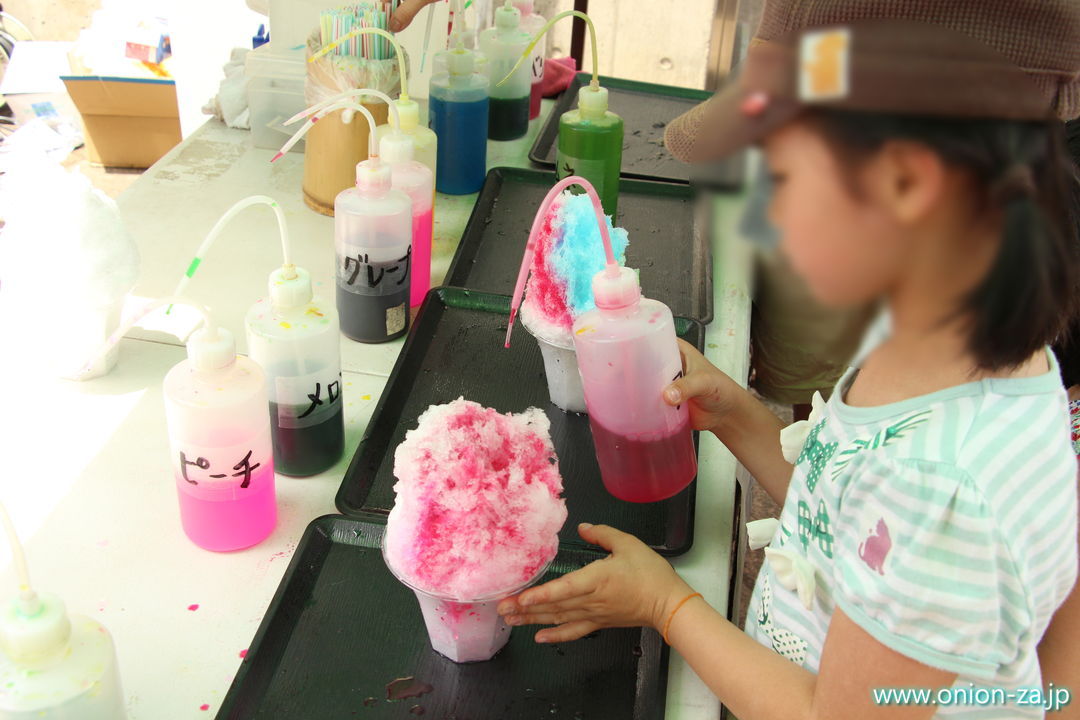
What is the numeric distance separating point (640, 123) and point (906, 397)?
145cm

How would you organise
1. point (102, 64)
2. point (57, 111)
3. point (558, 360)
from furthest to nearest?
point (57, 111)
point (102, 64)
point (558, 360)

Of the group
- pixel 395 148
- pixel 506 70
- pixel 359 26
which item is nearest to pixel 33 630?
pixel 395 148

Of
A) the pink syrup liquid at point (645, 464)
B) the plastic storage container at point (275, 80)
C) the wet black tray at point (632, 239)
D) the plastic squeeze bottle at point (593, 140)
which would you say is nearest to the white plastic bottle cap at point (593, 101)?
the plastic squeeze bottle at point (593, 140)

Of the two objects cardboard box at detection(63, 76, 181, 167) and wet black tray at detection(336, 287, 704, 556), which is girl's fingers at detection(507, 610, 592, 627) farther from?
cardboard box at detection(63, 76, 181, 167)

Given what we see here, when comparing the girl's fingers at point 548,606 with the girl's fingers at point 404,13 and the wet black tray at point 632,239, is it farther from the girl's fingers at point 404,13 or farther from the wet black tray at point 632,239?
the girl's fingers at point 404,13

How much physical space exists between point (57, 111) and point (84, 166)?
0.45m

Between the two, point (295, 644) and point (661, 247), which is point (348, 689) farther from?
point (661, 247)

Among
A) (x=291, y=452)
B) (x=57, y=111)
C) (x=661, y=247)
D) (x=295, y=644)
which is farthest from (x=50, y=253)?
(x=57, y=111)

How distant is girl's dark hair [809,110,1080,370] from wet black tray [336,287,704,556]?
2.02 feet

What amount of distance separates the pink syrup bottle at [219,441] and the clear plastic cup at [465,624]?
0.60 ft

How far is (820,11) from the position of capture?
676 mm

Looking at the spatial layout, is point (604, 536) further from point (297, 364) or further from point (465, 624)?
point (297, 364)

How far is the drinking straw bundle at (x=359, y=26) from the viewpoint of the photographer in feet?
4.71

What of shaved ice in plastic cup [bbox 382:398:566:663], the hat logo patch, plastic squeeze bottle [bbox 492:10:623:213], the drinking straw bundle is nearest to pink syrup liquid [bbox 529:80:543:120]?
plastic squeeze bottle [bbox 492:10:623:213]
